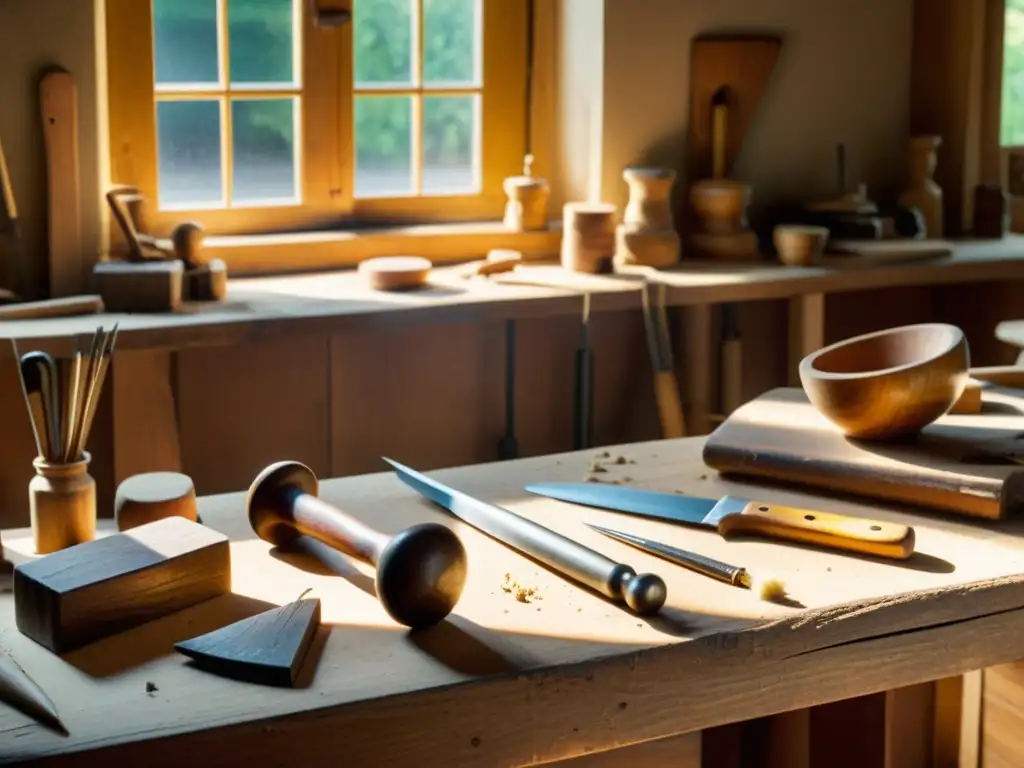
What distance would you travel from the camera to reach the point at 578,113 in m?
3.32

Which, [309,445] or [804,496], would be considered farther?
[309,445]

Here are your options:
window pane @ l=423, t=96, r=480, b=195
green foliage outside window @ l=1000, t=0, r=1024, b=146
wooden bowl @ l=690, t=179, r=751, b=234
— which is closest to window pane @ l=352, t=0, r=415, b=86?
window pane @ l=423, t=96, r=480, b=195

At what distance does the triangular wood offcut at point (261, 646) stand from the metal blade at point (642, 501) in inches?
17.2

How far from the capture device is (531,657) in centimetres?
124

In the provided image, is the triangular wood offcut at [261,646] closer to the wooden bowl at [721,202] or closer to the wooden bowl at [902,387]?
the wooden bowl at [902,387]

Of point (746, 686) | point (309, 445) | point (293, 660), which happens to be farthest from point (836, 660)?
point (309, 445)

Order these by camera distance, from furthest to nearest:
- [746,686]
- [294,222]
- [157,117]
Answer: [294,222], [157,117], [746,686]

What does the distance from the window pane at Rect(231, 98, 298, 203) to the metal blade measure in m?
1.64

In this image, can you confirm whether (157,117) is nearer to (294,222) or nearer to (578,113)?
(294,222)

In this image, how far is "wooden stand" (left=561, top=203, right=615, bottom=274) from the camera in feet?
10.2

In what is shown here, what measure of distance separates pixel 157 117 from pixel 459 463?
1029 mm

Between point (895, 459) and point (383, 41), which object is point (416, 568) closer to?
point (895, 459)

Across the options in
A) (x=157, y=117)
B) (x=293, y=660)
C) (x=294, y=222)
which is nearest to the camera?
(x=293, y=660)

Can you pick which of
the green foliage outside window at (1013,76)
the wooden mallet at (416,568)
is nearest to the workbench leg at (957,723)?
the wooden mallet at (416,568)
